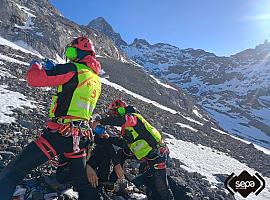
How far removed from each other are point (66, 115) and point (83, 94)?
0.44m

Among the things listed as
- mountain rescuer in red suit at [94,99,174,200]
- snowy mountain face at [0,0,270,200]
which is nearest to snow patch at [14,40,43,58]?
snowy mountain face at [0,0,270,200]

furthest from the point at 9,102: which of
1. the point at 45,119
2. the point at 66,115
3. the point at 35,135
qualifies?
the point at 66,115

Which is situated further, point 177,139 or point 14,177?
point 177,139

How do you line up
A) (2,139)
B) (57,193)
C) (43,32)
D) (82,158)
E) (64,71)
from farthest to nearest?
(43,32) < (2,139) < (57,193) < (82,158) < (64,71)

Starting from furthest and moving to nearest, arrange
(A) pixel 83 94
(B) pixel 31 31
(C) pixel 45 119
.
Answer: (B) pixel 31 31 < (C) pixel 45 119 < (A) pixel 83 94

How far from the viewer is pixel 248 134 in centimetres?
9175

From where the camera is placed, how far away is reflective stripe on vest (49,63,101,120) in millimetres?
6285

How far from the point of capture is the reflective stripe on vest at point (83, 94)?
629 centimetres

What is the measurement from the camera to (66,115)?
637 centimetres

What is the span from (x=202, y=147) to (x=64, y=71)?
23.1 m

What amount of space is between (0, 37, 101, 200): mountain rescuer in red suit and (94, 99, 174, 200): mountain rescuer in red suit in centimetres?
278

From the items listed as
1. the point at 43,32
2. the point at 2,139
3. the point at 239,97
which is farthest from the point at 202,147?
the point at 239,97

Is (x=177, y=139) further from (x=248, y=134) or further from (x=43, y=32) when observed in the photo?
(x=248, y=134)

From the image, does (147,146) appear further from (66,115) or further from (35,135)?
(35,135)
